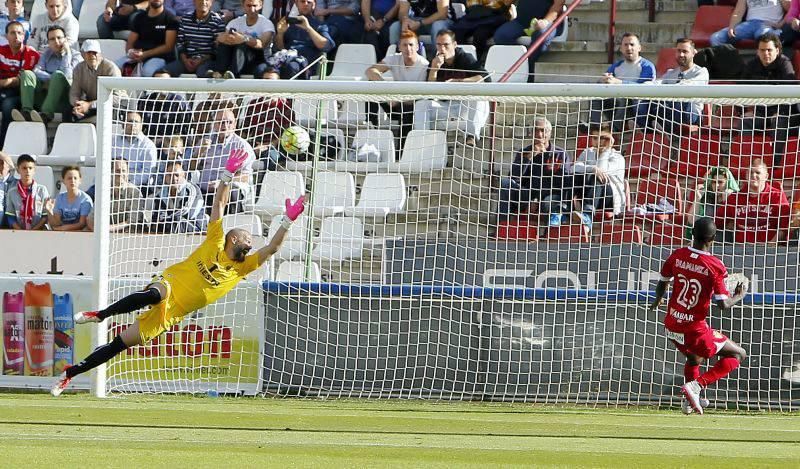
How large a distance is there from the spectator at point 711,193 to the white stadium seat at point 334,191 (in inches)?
135

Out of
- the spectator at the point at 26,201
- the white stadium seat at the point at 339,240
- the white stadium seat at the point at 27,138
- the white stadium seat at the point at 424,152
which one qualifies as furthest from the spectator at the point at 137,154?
the white stadium seat at the point at 27,138

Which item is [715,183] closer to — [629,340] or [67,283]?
[629,340]

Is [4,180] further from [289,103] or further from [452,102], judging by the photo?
[452,102]

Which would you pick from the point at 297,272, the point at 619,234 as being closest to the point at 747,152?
the point at 619,234

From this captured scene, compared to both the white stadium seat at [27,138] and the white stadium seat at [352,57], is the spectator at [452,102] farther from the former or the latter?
the white stadium seat at [27,138]

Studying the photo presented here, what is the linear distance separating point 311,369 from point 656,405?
3249mm

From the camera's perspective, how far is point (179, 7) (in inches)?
701

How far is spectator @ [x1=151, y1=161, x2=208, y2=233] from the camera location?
43.1 feet

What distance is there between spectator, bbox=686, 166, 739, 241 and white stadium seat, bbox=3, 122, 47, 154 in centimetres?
841

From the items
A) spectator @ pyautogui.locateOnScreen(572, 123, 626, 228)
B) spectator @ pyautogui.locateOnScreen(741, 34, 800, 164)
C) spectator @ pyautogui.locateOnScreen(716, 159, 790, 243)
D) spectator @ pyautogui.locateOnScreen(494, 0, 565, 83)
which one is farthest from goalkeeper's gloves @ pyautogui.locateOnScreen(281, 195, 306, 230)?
spectator @ pyautogui.locateOnScreen(494, 0, 565, 83)

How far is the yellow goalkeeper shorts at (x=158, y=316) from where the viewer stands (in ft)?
36.2

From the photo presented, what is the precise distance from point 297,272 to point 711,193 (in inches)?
164

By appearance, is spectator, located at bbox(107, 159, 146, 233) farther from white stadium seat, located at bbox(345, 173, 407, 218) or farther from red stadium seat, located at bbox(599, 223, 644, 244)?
red stadium seat, located at bbox(599, 223, 644, 244)

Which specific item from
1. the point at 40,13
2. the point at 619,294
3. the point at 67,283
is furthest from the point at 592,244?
the point at 40,13
